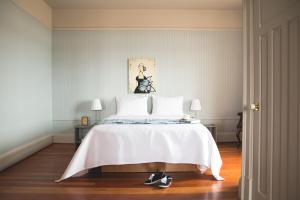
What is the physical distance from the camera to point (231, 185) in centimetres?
246

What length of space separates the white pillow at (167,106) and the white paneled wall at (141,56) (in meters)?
0.38

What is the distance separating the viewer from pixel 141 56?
4.75m

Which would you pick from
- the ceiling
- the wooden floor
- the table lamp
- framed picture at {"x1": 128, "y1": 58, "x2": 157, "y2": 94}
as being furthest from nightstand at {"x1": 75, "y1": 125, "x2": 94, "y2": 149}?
the ceiling

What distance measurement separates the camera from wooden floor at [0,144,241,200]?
2.21m

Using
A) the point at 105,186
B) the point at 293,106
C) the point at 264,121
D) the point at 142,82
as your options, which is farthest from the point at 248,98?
the point at 142,82

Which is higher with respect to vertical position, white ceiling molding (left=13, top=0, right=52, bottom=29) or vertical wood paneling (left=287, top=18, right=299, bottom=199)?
white ceiling molding (left=13, top=0, right=52, bottom=29)

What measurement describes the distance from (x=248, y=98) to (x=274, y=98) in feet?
1.29

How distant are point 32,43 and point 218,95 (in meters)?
4.07

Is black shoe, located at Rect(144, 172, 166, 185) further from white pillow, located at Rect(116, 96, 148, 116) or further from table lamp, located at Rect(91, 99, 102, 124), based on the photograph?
table lamp, located at Rect(91, 99, 102, 124)

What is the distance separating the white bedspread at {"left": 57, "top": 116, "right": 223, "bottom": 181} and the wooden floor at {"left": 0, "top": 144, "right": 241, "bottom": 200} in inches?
8.2

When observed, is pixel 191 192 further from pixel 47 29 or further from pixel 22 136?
pixel 47 29

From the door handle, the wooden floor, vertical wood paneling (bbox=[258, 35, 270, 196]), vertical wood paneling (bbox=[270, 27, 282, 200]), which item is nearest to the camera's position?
vertical wood paneling (bbox=[270, 27, 282, 200])

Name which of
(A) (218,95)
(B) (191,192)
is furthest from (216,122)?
(B) (191,192)

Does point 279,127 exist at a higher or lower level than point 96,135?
higher
